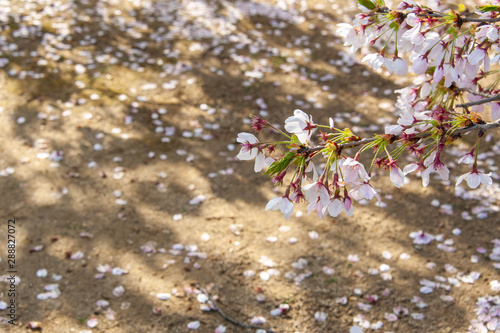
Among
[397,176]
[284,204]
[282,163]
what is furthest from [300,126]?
[397,176]

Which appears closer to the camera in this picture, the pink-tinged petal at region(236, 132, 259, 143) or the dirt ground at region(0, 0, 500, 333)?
the pink-tinged petal at region(236, 132, 259, 143)

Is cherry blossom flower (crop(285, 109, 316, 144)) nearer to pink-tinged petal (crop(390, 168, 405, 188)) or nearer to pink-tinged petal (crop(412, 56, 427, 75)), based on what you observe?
pink-tinged petal (crop(390, 168, 405, 188))

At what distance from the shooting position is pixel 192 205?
4391 millimetres

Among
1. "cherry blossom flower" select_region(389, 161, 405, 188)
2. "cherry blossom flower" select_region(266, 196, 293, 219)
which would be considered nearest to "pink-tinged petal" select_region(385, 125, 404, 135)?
"cherry blossom flower" select_region(389, 161, 405, 188)

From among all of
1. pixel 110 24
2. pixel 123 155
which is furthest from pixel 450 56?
pixel 110 24

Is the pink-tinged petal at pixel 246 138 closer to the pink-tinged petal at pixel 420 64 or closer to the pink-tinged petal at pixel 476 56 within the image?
the pink-tinged petal at pixel 420 64

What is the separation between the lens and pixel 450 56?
6.09 ft

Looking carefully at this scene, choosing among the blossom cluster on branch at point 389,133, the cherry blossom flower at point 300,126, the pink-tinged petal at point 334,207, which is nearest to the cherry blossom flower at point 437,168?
the blossom cluster on branch at point 389,133

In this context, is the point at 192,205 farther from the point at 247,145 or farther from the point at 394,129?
the point at 394,129

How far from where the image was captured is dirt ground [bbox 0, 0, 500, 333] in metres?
3.43

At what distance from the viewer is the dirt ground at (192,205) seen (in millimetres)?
3434

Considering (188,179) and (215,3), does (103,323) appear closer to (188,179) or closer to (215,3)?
(188,179)

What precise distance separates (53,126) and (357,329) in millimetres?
4054

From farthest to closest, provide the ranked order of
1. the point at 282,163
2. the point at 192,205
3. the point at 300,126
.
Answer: the point at 192,205
the point at 300,126
the point at 282,163
